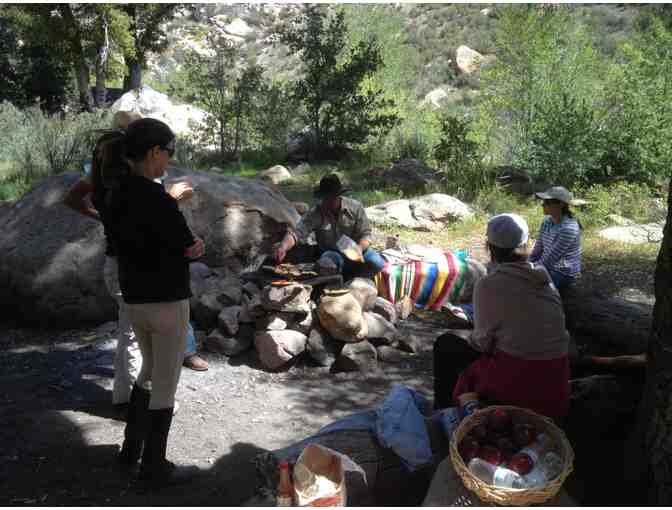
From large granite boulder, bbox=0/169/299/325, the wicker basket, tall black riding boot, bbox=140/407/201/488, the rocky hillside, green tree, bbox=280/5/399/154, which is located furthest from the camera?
the rocky hillside

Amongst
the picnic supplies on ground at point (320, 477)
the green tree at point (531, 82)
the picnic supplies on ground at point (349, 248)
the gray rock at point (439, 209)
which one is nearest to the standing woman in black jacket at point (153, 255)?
the picnic supplies on ground at point (320, 477)

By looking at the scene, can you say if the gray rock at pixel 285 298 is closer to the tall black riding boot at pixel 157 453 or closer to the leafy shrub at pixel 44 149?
the tall black riding boot at pixel 157 453

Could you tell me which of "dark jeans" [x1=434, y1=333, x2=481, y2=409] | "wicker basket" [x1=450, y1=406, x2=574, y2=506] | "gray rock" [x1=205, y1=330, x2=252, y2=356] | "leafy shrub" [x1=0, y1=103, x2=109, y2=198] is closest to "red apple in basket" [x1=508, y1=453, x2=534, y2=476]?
"wicker basket" [x1=450, y1=406, x2=574, y2=506]

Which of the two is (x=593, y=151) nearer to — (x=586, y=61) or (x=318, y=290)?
(x=586, y=61)

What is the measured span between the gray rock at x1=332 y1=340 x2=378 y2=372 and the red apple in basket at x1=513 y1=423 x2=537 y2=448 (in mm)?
2063

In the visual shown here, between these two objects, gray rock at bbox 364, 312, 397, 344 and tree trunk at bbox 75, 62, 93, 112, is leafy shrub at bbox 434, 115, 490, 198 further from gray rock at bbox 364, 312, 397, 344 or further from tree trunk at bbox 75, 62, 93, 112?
tree trunk at bbox 75, 62, 93, 112

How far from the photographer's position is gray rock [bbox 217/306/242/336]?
478 centimetres

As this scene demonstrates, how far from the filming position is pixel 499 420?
267cm

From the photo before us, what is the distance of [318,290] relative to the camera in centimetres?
504

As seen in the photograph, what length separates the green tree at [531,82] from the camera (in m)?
12.2

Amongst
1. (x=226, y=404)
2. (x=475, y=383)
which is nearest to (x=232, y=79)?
(x=226, y=404)

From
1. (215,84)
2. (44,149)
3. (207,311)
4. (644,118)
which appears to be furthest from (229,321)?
(215,84)

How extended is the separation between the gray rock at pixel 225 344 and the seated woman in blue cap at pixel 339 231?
0.84 metres

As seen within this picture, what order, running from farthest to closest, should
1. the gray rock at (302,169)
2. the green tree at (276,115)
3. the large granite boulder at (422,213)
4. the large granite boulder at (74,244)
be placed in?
the green tree at (276,115) → the gray rock at (302,169) → the large granite boulder at (422,213) → the large granite boulder at (74,244)
